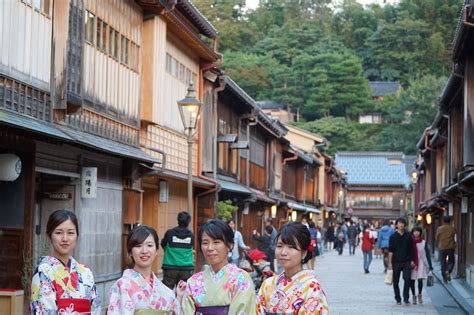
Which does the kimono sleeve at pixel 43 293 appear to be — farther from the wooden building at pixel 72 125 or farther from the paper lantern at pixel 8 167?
the paper lantern at pixel 8 167

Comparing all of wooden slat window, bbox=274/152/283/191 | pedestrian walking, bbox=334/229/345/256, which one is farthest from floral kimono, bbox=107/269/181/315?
pedestrian walking, bbox=334/229/345/256

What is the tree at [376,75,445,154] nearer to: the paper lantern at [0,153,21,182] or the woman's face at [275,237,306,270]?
the paper lantern at [0,153,21,182]

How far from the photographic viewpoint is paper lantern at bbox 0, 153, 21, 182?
1278 cm

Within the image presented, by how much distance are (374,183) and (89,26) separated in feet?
308

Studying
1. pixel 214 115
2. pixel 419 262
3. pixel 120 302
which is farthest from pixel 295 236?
pixel 214 115

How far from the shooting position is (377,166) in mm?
103438

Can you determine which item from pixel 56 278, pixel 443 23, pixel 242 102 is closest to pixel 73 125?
pixel 56 278

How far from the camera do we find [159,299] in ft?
23.3

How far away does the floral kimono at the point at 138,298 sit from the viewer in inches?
277

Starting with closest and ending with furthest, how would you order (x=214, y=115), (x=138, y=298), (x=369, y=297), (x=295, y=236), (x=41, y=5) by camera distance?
(x=295, y=236) < (x=138, y=298) < (x=41, y=5) < (x=369, y=297) < (x=214, y=115)

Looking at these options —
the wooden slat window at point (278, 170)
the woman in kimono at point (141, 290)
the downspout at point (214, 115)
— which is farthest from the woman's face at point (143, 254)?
the wooden slat window at point (278, 170)

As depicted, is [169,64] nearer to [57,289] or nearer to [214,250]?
[57,289]

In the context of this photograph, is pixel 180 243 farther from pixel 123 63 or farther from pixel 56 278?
pixel 56 278

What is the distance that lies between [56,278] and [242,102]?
27.9 meters
